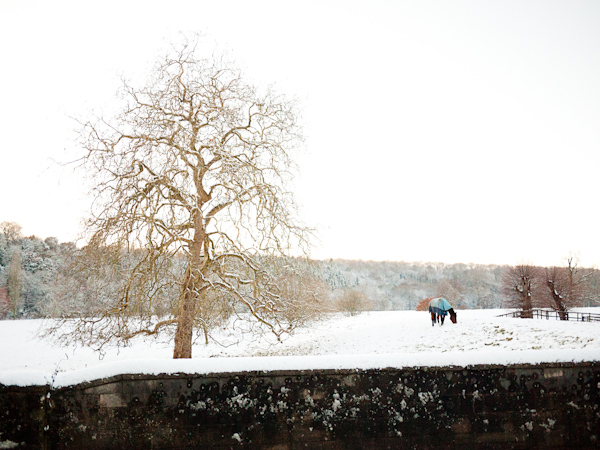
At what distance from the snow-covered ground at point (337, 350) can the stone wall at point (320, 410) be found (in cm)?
13

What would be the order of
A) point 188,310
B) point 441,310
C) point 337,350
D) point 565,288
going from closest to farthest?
point 188,310 → point 337,350 → point 441,310 → point 565,288

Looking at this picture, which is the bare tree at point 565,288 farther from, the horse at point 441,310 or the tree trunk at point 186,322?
the tree trunk at point 186,322

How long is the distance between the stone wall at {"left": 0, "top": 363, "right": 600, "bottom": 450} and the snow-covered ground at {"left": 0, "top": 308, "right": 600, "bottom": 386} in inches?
5.2

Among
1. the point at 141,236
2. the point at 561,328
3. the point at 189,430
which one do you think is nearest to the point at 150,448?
the point at 189,430

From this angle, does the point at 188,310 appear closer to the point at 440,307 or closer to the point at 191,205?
the point at 191,205

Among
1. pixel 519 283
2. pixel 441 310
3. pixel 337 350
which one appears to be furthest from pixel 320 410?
pixel 519 283

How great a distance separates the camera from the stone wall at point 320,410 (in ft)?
17.6

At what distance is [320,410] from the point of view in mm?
5602

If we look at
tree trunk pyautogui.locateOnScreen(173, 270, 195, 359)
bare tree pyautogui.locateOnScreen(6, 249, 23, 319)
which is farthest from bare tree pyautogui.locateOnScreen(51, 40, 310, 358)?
bare tree pyautogui.locateOnScreen(6, 249, 23, 319)

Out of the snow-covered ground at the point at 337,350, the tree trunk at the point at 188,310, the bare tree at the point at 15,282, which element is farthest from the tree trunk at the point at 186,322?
the bare tree at the point at 15,282

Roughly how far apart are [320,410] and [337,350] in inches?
528

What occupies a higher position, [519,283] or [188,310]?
[188,310]

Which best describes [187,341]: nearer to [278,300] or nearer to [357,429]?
[278,300]

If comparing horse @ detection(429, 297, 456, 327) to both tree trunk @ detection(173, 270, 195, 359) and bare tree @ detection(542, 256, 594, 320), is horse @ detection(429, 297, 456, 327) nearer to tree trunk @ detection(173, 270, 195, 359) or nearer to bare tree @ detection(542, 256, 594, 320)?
tree trunk @ detection(173, 270, 195, 359)
